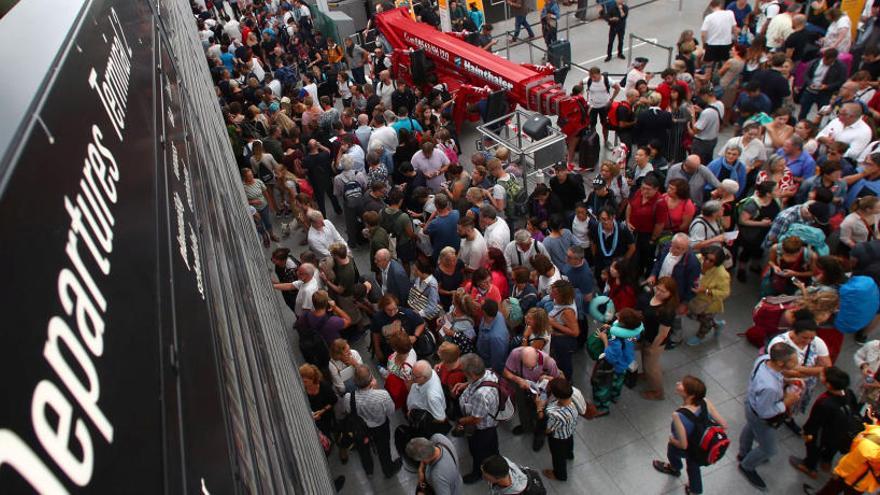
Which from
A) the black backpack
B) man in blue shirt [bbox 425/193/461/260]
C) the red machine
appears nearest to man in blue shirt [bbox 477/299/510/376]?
the black backpack

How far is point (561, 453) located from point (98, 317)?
16.7ft

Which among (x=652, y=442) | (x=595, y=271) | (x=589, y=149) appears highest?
(x=589, y=149)

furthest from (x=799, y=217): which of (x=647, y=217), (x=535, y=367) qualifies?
(x=535, y=367)

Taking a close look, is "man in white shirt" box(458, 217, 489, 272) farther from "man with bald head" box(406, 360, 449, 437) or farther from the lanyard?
"man with bald head" box(406, 360, 449, 437)

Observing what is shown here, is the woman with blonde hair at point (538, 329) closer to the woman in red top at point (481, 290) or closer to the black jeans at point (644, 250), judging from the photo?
the woman in red top at point (481, 290)

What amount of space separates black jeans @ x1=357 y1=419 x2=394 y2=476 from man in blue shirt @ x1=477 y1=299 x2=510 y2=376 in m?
1.08

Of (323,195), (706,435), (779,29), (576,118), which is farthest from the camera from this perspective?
(779,29)

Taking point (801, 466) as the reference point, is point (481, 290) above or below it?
above

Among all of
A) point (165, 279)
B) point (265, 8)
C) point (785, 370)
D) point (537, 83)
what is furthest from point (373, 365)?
point (265, 8)

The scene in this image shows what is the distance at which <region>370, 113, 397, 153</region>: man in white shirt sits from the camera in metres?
9.24

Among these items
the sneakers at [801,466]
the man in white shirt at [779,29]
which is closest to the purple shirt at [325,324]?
the sneakers at [801,466]

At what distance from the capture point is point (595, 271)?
7.45 meters

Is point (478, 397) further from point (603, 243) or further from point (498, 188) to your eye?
point (498, 188)

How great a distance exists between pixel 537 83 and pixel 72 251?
9948mm
